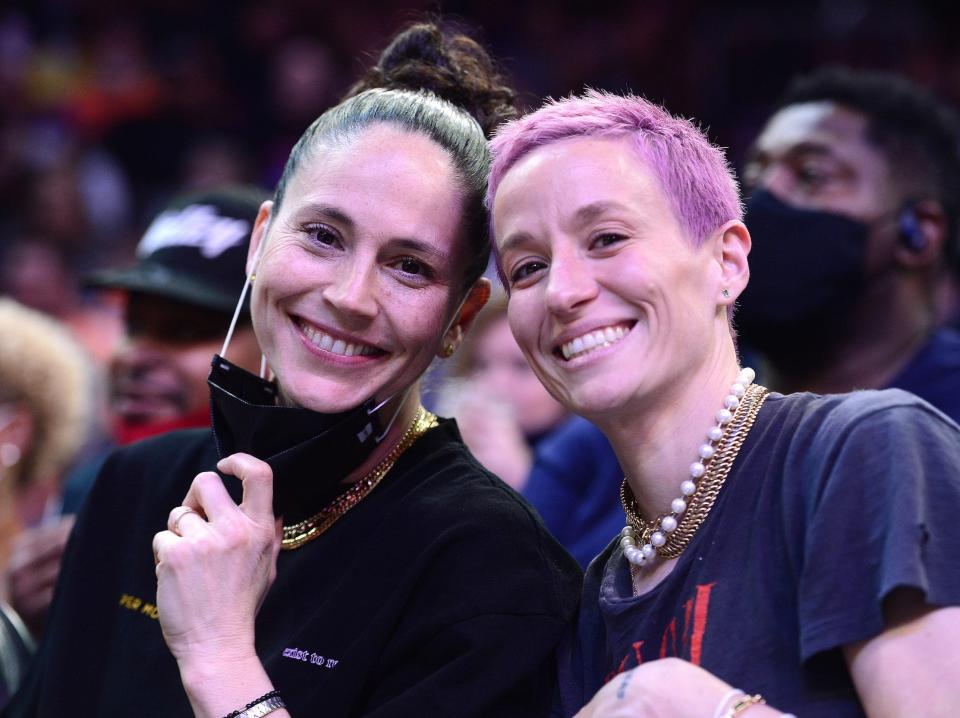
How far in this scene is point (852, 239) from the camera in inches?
131

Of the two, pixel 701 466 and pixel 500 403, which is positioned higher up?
pixel 701 466

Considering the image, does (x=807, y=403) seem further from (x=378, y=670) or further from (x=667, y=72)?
(x=667, y=72)

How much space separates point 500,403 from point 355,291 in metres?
2.29

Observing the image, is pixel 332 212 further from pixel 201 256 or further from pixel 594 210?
pixel 201 256

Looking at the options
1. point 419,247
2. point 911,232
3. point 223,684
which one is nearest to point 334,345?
point 419,247

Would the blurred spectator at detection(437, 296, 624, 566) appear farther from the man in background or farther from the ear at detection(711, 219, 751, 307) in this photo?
the ear at detection(711, 219, 751, 307)

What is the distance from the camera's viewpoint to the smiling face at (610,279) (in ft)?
5.98

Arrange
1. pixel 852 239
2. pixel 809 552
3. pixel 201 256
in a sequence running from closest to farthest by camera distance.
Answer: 1. pixel 809 552
2. pixel 201 256
3. pixel 852 239

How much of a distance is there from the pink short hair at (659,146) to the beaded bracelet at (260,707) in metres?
0.82

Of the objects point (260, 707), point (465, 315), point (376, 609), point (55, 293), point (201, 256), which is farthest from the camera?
point (55, 293)

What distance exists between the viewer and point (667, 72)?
25.1 feet

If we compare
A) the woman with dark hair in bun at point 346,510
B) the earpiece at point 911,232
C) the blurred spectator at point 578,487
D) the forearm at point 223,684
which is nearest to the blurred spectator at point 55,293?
the blurred spectator at point 578,487

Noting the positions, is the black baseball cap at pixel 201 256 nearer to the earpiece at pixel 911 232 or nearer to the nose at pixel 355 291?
the nose at pixel 355 291

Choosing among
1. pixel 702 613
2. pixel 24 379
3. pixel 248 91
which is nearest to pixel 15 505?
pixel 24 379
